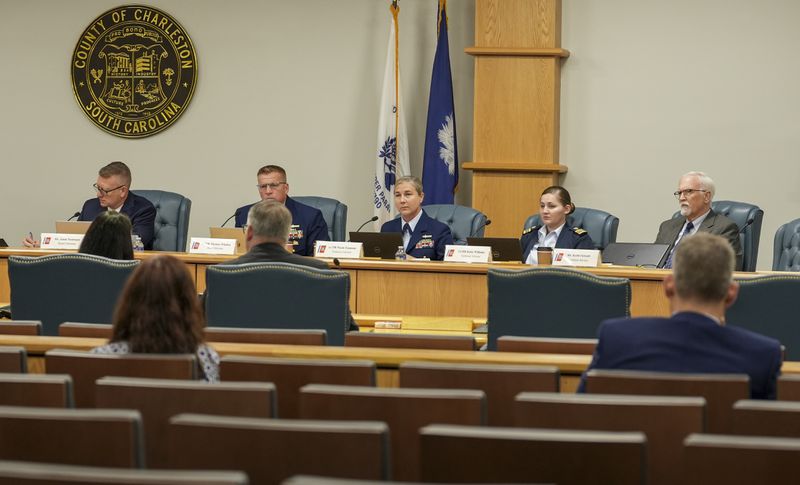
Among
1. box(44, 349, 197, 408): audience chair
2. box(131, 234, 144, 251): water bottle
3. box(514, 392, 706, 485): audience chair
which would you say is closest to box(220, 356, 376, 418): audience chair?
box(44, 349, 197, 408): audience chair

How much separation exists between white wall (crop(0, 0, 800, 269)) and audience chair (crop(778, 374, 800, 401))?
19.3 ft

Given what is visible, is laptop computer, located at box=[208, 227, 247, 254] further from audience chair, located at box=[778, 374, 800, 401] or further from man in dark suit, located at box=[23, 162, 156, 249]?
audience chair, located at box=[778, 374, 800, 401]

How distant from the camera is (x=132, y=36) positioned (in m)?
9.35

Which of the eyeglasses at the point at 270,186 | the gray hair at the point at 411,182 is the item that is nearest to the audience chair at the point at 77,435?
the gray hair at the point at 411,182

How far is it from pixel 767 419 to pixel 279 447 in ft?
3.10

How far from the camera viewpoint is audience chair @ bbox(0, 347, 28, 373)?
291 centimetres

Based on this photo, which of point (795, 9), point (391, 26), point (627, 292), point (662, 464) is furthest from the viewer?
point (391, 26)

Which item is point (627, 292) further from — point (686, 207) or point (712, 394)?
point (686, 207)

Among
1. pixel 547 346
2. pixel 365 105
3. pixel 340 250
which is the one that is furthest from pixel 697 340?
pixel 365 105

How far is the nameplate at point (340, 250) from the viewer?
21.2 feet

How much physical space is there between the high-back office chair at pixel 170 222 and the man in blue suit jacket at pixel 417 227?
1.46 meters

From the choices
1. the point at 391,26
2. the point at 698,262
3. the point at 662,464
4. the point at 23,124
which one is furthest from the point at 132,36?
the point at 662,464

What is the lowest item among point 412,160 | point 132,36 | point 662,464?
point 662,464

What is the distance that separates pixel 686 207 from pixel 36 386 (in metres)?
5.19
